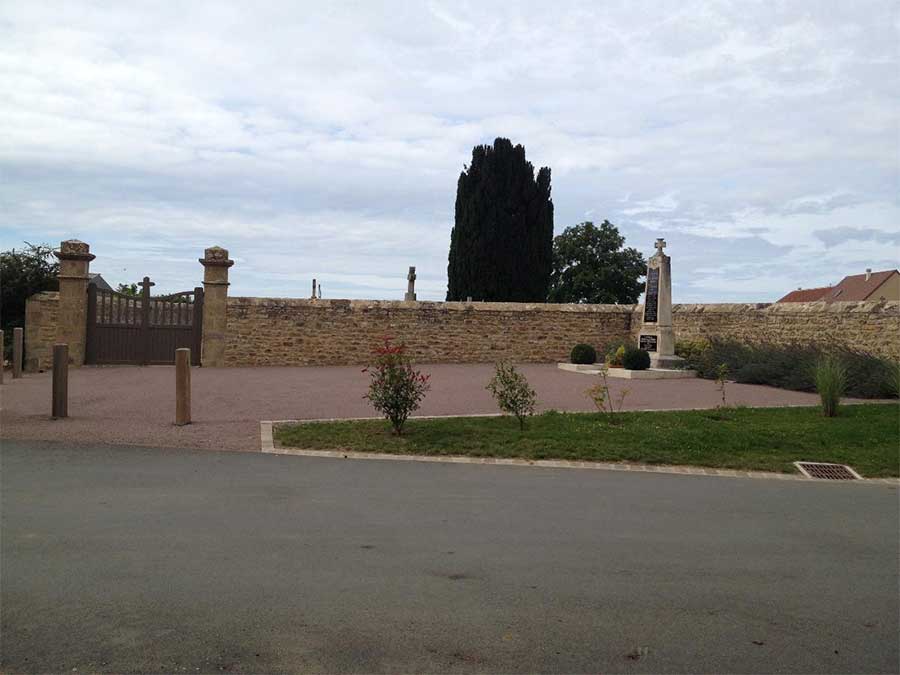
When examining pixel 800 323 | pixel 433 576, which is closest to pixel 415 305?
pixel 800 323

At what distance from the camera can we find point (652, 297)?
72.8 feet

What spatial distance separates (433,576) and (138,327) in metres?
18.7

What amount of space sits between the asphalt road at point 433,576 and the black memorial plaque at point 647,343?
14120 millimetres

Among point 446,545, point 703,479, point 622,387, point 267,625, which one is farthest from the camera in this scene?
point 622,387

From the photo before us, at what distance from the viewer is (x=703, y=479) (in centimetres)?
886

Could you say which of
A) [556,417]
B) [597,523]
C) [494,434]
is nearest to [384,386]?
[494,434]

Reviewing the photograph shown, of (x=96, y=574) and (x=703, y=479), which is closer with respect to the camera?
(x=96, y=574)

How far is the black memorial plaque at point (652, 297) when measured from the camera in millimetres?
22070

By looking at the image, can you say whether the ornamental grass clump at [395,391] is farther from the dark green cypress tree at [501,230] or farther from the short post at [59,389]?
the dark green cypress tree at [501,230]

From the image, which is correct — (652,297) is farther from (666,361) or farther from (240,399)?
(240,399)

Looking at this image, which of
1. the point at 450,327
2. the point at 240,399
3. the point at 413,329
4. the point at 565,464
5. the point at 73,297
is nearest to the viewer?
the point at 565,464

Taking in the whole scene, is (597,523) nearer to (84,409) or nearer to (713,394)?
(84,409)

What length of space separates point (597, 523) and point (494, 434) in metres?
4.67

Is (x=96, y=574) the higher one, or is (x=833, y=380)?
(x=833, y=380)
